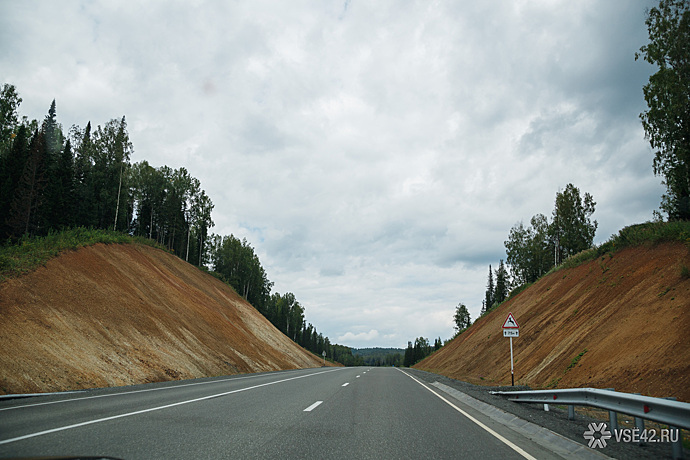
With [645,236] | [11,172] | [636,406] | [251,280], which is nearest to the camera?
[636,406]

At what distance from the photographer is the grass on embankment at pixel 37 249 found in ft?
73.3

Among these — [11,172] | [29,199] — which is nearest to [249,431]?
[29,199]

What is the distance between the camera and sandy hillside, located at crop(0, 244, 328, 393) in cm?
1650

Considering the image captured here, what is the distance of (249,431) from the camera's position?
6.64m

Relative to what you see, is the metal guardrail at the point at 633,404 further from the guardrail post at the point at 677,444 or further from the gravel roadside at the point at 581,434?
the gravel roadside at the point at 581,434

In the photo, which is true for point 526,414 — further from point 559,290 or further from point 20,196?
point 20,196

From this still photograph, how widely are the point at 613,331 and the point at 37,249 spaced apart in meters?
33.1

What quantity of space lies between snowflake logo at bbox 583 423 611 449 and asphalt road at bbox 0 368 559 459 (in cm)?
76

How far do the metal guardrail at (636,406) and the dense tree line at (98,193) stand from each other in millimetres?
36621

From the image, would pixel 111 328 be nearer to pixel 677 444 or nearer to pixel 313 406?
pixel 313 406

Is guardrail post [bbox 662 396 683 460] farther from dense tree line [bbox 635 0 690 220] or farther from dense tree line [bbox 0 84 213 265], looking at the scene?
dense tree line [bbox 0 84 213 265]

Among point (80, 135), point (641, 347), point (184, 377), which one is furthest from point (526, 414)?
point (80, 135)
